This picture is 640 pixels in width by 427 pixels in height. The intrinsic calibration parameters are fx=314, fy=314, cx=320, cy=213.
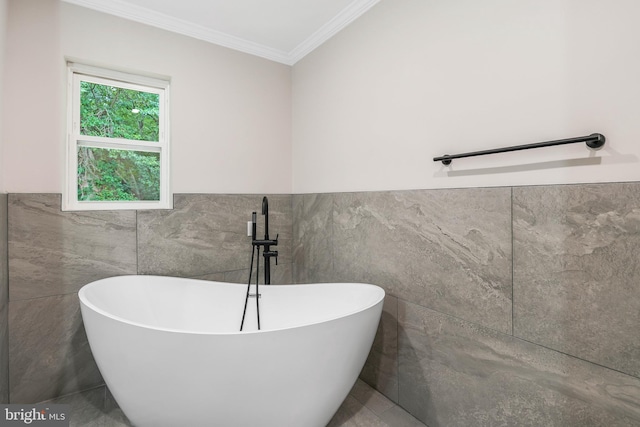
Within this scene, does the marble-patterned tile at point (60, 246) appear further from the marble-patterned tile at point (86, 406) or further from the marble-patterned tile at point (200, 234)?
the marble-patterned tile at point (86, 406)

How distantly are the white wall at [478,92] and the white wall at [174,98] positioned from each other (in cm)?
57

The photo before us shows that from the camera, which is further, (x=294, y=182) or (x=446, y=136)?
(x=294, y=182)

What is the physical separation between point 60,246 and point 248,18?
2.00 m

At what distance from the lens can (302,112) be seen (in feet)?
9.10

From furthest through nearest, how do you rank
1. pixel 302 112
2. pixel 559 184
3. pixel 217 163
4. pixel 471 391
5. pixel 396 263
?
pixel 302 112 < pixel 217 163 < pixel 396 263 < pixel 471 391 < pixel 559 184

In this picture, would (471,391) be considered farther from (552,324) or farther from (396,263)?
(396,263)

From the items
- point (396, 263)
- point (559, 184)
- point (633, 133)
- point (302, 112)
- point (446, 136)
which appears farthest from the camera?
point (302, 112)

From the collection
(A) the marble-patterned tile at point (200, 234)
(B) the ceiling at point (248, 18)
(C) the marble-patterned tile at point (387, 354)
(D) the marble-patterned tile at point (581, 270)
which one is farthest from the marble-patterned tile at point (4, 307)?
(D) the marble-patterned tile at point (581, 270)

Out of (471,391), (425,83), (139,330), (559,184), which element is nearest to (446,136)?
(425,83)

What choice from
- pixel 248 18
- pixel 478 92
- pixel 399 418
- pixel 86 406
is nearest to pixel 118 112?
pixel 248 18

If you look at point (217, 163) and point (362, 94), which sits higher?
point (362, 94)

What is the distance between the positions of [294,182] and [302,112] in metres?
0.62

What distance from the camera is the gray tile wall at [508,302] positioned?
1.10 metres

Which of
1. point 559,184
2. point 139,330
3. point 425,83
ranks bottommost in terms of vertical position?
point 139,330
